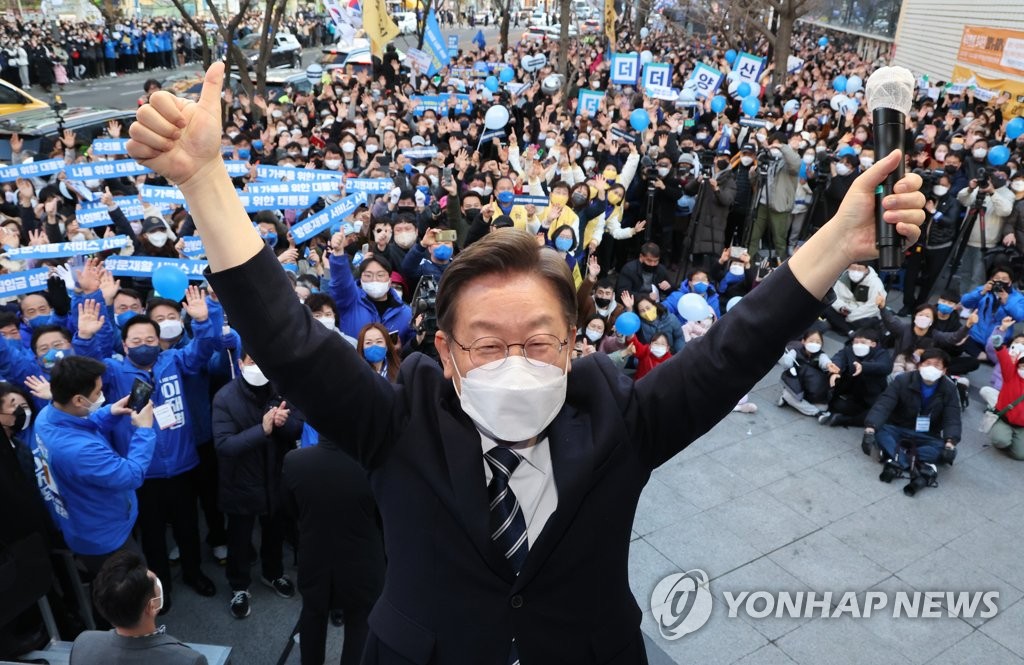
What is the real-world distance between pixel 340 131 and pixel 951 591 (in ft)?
36.8

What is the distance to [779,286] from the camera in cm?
144

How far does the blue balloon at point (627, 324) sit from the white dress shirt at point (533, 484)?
5.54 metres

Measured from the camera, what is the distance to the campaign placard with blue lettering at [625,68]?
1522cm

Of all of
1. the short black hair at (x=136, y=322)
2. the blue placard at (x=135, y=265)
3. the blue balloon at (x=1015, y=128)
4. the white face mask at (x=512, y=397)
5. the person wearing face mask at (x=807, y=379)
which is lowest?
the person wearing face mask at (x=807, y=379)

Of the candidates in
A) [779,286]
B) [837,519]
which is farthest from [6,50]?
[779,286]

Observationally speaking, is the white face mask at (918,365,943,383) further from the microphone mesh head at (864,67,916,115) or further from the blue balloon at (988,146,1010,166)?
Result: the microphone mesh head at (864,67,916,115)

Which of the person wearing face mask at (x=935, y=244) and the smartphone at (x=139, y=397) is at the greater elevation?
the smartphone at (x=139, y=397)

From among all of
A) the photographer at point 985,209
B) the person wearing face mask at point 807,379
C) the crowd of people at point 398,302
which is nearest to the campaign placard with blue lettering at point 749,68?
the crowd of people at point 398,302

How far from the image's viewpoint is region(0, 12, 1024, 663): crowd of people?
3.83 meters

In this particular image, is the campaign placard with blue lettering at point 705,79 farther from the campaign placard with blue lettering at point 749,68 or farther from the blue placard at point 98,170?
the blue placard at point 98,170

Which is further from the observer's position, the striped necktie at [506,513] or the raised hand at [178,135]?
the striped necktie at [506,513]

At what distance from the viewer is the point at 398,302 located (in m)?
6.12

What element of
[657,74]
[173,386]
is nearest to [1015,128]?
[657,74]

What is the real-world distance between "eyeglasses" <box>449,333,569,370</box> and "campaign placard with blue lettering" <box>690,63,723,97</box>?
46.5 feet
